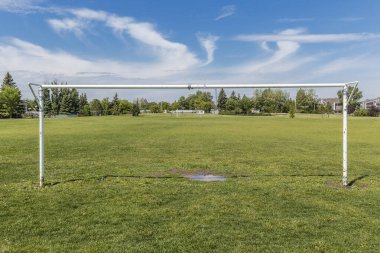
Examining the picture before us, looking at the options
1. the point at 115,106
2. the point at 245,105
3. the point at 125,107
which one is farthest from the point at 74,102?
the point at 245,105

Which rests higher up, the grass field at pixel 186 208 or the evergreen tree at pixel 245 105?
the evergreen tree at pixel 245 105

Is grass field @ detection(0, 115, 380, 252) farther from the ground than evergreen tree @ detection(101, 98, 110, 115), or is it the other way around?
evergreen tree @ detection(101, 98, 110, 115)

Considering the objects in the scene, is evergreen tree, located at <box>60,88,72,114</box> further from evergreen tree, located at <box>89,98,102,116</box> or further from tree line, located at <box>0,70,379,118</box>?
evergreen tree, located at <box>89,98,102,116</box>

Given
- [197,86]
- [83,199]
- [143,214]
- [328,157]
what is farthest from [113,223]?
[328,157]

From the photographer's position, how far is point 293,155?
17375 mm

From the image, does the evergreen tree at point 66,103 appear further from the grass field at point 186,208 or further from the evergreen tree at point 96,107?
the grass field at point 186,208

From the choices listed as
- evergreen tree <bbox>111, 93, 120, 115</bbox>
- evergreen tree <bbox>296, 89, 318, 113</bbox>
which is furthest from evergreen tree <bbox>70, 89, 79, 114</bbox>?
evergreen tree <bbox>296, 89, 318, 113</bbox>

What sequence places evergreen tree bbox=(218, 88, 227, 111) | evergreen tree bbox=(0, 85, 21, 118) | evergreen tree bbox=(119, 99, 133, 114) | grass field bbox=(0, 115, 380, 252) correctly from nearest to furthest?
grass field bbox=(0, 115, 380, 252) → evergreen tree bbox=(0, 85, 21, 118) → evergreen tree bbox=(119, 99, 133, 114) → evergreen tree bbox=(218, 88, 227, 111)

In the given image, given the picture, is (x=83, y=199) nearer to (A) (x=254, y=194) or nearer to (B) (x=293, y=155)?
(A) (x=254, y=194)

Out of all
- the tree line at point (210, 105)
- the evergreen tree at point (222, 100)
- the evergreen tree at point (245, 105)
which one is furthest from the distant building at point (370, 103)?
the evergreen tree at point (222, 100)

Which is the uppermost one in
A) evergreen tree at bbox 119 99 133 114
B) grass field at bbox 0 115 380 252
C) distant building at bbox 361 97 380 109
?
distant building at bbox 361 97 380 109

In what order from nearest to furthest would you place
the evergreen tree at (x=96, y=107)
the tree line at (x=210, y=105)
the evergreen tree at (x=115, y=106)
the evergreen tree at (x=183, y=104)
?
the tree line at (x=210, y=105), the evergreen tree at (x=115, y=106), the evergreen tree at (x=96, y=107), the evergreen tree at (x=183, y=104)

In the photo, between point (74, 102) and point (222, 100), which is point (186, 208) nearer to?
point (74, 102)

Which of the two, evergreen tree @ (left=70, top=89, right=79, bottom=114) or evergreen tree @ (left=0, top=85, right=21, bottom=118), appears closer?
evergreen tree @ (left=0, top=85, right=21, bottom=118)
